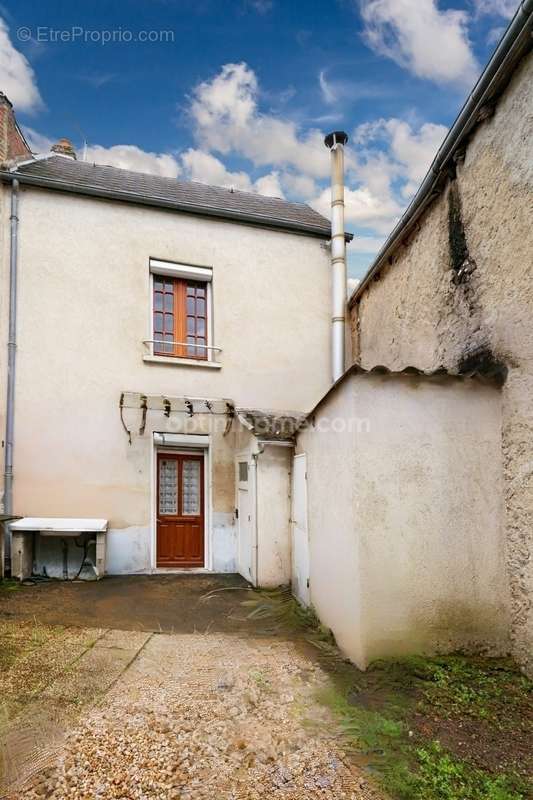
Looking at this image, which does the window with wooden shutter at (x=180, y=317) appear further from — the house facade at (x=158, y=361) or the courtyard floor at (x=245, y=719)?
the courtyard floor at (x=245, y=719)

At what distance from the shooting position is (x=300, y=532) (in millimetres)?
6367

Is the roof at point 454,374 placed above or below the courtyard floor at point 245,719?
above

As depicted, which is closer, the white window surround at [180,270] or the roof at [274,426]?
the roof at [274,426]

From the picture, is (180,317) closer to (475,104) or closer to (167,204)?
(167,204)

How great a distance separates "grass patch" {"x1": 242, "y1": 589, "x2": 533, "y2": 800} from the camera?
2.63 m

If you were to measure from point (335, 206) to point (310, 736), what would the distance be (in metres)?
9.04

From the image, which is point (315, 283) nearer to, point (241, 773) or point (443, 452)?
point (443, 452)

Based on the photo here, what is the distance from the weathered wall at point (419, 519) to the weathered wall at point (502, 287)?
0.20 m

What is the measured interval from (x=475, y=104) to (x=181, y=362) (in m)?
5.86

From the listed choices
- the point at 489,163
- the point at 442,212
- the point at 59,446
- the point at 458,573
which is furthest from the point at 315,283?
the point at 458,573

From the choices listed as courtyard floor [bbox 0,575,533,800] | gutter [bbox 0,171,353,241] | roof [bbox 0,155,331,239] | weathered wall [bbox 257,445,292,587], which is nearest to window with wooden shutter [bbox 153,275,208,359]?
gutter [bbox 0,171,353,241]

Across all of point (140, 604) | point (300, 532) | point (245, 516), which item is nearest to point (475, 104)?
point (300, 532)

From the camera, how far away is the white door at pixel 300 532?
603cm

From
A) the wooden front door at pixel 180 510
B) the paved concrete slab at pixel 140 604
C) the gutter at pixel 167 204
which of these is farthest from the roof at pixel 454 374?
the gutter at pixel 167 204
